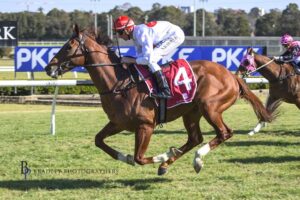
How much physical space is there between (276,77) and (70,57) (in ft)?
17.5

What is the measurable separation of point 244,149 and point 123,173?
2642mm

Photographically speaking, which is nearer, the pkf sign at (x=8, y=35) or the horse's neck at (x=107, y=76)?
the horse's neck at (x=107, y=76)

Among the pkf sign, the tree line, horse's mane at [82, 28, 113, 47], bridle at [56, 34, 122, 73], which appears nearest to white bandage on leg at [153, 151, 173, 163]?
bridle at [56, 34, 122, 73]

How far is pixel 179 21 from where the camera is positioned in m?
93.0

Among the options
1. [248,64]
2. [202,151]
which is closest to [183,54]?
[248,64]

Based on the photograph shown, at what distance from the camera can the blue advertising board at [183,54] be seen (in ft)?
55.9

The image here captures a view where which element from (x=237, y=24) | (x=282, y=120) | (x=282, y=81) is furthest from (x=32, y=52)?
(x=237, y=24)

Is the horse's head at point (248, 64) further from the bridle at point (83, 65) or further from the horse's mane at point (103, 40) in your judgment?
the bridle at point (83, 65)

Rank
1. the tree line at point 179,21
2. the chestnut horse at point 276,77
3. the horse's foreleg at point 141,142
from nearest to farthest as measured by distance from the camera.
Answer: the horse's foreleg at point 141,142 < the chestnut horse at point 276,77 < the tree line at point 179,21

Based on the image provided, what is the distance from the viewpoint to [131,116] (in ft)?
21.2

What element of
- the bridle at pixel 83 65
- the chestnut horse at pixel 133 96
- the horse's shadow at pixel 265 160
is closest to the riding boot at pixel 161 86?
the chestnut horse at pixel 133 96

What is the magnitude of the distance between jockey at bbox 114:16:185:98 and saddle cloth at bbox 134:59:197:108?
9 cm

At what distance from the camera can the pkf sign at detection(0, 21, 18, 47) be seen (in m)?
28.2

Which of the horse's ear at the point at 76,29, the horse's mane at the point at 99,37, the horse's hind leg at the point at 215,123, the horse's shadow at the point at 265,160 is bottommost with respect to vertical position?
the horse's shadow at the point at 265,160
